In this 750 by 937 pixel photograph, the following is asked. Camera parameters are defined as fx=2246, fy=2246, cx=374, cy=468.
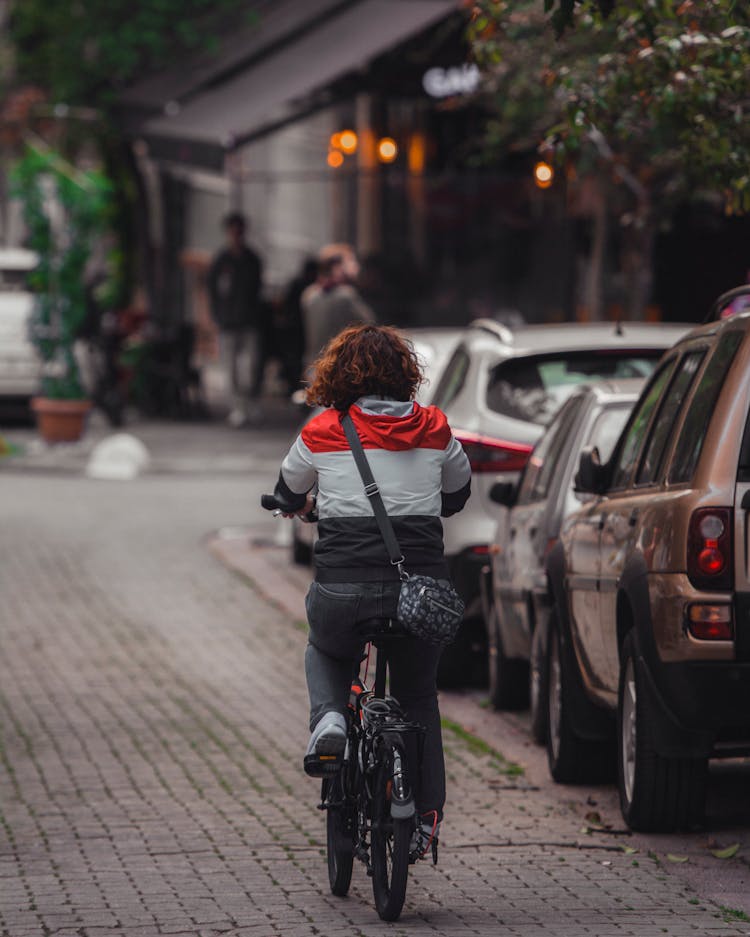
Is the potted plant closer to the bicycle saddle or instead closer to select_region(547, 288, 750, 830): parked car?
select_region(547, 288, 750, 830): parked car

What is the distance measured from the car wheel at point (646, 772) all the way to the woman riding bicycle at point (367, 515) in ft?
3.01

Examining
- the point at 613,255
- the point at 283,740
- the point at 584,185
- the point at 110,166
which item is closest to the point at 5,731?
the point at 283,740

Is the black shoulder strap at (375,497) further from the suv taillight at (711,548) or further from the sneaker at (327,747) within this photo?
the suv taillight at (711,548)

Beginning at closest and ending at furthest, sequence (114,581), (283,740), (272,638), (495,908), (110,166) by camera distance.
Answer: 1. (495,908)
2. (283,740)
3. (272,638)
4. (114,581)
5. (110,166)

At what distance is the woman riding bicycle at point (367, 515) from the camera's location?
6.56 m

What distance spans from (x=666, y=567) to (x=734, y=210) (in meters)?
3.62

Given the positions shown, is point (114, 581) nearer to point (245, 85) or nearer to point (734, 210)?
point (734, 210)

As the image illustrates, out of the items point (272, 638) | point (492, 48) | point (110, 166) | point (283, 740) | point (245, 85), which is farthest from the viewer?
point (110, 166)

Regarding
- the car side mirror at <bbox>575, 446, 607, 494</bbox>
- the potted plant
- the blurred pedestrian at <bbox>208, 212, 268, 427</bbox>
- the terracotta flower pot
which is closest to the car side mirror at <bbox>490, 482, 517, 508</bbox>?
the car side mirror at <bbox>575, 446, 607, 494</bbox>

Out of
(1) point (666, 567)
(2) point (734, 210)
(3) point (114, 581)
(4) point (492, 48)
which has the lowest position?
(3) point (114, 581)

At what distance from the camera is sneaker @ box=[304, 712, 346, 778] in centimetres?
656

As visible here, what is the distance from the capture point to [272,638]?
13.0 metres

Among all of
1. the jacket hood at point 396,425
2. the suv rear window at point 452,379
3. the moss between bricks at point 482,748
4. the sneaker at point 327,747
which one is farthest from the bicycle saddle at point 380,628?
the suv rear window at point 452,379

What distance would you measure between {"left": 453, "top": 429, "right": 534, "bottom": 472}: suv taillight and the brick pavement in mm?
1448
